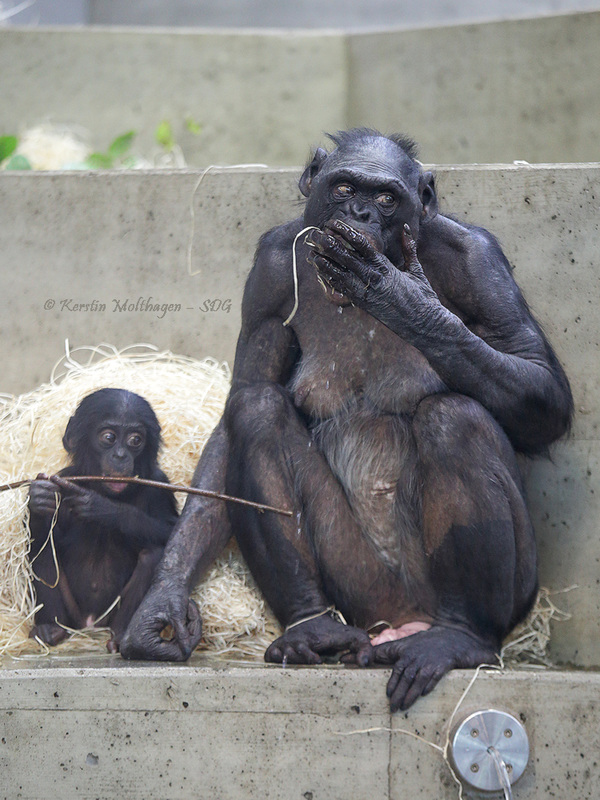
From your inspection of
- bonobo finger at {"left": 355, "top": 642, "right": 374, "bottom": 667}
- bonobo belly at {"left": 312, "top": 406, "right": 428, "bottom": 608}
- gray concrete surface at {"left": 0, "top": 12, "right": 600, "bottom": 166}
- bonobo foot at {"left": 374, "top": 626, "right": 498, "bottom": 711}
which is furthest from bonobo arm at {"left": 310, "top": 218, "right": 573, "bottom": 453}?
gray concrete surface at {"left": 0, "top": 12, "right": 600, "bottom": 166}

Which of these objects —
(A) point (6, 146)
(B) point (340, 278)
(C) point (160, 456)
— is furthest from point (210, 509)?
(A) point (6, 146)

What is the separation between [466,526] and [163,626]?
957 millimetres

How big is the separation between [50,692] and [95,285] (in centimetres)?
205

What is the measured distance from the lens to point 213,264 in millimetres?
3992

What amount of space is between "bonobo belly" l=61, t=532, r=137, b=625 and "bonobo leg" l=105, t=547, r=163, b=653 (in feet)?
0.09


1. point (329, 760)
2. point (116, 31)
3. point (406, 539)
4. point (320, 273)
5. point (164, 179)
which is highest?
point (116, 31)

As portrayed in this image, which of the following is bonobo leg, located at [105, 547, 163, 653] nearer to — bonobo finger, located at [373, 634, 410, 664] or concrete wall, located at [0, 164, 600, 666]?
bonobo finger, located at [373, 634, 410, 664]

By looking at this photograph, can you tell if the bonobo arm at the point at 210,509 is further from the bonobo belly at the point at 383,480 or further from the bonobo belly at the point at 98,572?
the bonobo belly at the point at 383,480

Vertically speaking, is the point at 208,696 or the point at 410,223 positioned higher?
the point at 410,223

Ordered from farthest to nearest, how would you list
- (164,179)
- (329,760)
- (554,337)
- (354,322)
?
(164,179) → (554,337) → (354,322) → (329,760)

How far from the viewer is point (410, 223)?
2826mm

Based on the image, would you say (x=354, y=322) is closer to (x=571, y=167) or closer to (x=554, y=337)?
(x=554, y=337)

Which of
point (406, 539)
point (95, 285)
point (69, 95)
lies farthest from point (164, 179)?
point (69, 95)

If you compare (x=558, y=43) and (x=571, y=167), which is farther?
(x=558, y=43)
